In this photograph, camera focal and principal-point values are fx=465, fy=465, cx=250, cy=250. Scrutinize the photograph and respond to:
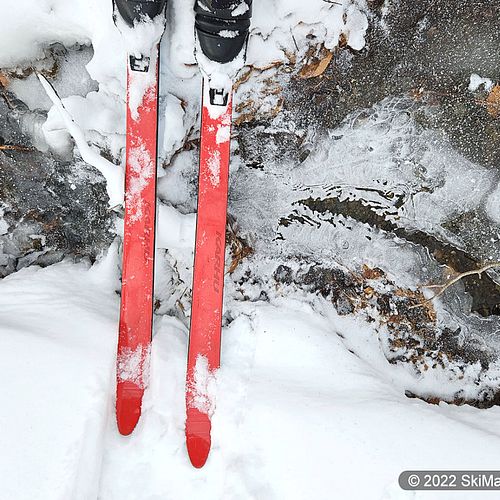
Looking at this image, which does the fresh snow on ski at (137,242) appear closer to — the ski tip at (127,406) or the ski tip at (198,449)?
the ski tip at (127,406)

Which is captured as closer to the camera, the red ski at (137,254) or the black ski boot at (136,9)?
the black ski boot at (136,9)

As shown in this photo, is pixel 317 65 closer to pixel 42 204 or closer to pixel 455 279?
pixel 455 279

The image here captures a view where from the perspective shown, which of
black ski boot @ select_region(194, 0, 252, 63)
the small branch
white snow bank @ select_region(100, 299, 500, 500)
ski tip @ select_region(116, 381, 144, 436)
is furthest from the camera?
the small branch

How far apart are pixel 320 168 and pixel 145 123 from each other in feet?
1.63

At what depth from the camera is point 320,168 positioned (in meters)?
1.32

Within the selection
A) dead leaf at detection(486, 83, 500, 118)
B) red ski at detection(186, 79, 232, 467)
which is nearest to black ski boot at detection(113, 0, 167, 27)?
red ski at detection(186, 79, 232, 467)

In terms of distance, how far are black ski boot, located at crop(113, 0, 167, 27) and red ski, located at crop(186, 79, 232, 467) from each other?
195 mm

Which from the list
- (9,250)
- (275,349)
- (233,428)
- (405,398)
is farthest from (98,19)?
(405,398)

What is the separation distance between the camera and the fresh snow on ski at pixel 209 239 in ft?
3.57

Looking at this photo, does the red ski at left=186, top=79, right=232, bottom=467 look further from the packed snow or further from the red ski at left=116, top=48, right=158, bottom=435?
the red ski at left=116, top=48, right=158, bottom=435

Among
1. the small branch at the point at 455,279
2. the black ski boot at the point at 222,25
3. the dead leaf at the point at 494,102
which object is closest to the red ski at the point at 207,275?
the black ski boot at the point at 222,25

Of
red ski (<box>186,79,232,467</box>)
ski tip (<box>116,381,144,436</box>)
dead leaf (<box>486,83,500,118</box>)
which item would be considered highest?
dead leaf (<box>486,83,500,118</box>)

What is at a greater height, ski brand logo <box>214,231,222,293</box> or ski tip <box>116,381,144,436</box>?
ski brand logo <box>214,231,222,293</box>

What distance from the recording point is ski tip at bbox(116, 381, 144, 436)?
47.7 inches
